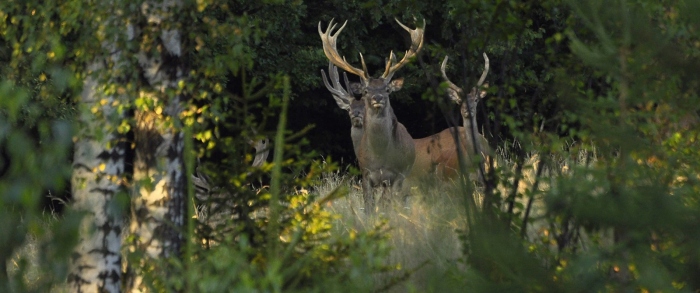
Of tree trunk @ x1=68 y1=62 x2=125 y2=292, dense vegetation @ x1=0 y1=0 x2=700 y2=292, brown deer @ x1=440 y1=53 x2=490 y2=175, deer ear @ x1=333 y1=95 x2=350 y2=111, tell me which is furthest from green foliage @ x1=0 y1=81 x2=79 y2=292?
deer ear @ x1=333 y1=95 x2=350 y2=111

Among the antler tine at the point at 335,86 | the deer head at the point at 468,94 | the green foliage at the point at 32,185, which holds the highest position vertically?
the green foliage at the point at 32,185

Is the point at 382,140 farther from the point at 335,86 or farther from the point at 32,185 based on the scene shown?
the point at 32,185

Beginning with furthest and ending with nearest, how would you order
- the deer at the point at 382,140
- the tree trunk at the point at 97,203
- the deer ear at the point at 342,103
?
the deer ear at the point at 342,103, the deer at the point at 382,140, the tree trunk at the point at 97,203

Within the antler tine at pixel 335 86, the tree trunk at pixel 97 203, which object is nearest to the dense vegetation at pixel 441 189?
the tree trunk at pixel 97 203

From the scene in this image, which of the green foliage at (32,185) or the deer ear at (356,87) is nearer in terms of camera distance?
the green foliage at (32,185)

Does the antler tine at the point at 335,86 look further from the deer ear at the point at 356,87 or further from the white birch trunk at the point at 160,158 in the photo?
the white birch trunk at the point at 160,158

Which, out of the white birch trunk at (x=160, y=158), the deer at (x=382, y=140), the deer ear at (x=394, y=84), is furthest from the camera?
the deer ear at (x=394, y=84)

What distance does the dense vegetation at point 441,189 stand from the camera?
233 cm

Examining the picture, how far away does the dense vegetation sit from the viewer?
7.65ft

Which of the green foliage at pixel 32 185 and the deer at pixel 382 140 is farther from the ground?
the green foliage at pixel 32 185

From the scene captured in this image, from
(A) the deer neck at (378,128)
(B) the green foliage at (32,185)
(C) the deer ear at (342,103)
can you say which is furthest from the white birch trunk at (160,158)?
(C) the deer ear at (342,103)

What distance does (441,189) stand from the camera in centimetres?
1025

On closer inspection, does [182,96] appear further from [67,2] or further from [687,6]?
[687,6]

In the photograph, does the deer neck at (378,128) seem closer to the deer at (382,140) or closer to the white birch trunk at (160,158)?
the deer at (382,140)
